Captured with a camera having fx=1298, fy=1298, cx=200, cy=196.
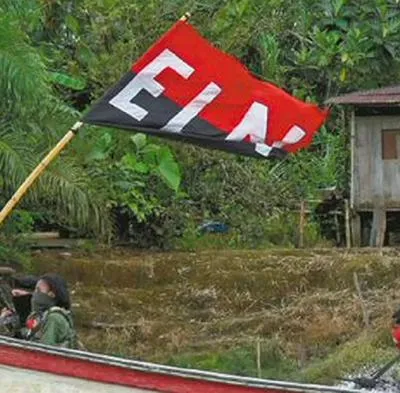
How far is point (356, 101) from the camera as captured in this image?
19.6 metres

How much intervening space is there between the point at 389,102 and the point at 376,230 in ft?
6.81

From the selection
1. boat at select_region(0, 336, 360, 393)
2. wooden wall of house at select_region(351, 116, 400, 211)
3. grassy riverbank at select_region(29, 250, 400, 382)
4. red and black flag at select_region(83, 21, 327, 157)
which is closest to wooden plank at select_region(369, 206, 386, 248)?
wooden wall of house at select_region(351, 116, 400, 211)

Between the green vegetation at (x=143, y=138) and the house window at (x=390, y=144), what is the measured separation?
40.8 inches

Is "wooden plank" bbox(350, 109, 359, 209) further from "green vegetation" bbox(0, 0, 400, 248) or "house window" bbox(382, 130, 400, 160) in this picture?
"green vegetation" bbox(0, 0, 400, 248)

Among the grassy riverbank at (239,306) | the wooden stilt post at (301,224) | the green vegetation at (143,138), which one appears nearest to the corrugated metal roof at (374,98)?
the green vegetation at (143,138)

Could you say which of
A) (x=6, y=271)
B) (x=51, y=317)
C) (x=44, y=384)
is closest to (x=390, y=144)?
(x=6, y=271)

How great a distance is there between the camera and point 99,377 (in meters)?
7.02

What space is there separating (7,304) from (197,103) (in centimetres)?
362

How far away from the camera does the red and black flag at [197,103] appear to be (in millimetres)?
8039

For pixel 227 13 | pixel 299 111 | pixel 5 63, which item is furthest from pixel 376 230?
pixel 299 111

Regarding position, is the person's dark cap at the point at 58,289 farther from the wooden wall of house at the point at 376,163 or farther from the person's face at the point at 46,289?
the wooden wall of house at the point at 376,163

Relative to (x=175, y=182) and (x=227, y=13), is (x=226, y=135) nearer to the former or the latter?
(x=175, y=182)

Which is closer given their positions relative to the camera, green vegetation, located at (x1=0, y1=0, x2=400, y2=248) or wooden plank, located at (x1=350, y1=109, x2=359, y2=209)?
green vegetation, located at (x1=0, y1=0, x2=400, y2=248)

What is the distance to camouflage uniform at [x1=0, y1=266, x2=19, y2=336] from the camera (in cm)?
941
